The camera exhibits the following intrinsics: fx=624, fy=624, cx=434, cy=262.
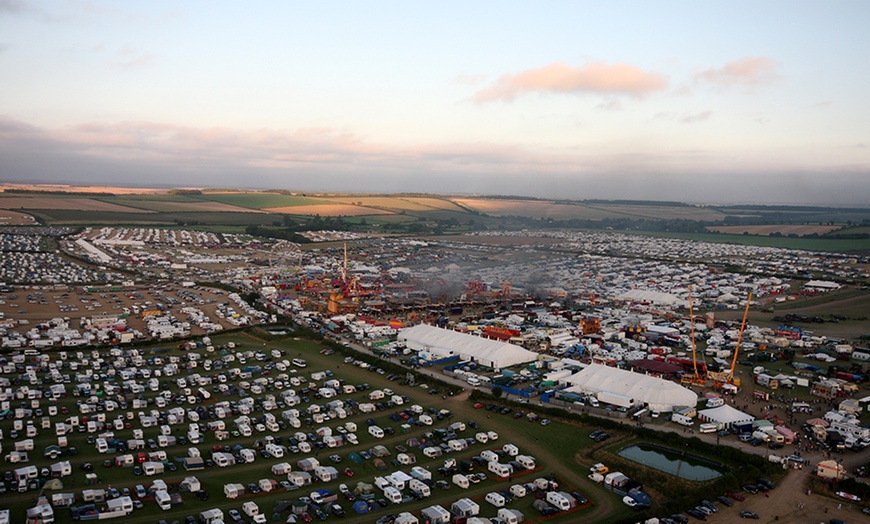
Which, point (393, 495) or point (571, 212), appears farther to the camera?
point (571, 212)

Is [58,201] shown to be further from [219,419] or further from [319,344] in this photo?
[219,419]

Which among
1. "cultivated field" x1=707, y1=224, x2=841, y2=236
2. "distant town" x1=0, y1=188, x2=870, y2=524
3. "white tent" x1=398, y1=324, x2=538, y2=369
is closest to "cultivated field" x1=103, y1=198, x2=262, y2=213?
"distant town" x1=0, y1=188, x2=870, y2=524

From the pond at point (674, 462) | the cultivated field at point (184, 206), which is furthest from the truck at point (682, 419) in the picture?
the cultivated field at point (184, 206)

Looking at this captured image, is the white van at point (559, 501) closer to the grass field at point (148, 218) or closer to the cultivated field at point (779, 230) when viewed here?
the grass field at point (148, 218)

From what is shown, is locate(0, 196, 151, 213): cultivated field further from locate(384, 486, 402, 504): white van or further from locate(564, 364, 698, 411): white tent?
locate(384, 486, 402, 504): white van

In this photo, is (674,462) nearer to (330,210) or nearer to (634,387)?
(634,387)

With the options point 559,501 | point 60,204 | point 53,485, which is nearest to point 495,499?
point 559,501
